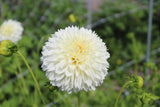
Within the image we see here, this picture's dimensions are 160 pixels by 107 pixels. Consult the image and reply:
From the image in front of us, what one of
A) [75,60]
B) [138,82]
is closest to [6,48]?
[75,60]

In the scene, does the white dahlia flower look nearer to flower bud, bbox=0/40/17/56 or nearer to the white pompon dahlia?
flower bud, bbox=0/40/17/56

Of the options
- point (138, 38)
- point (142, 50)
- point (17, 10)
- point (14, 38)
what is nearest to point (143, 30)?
point (138, 38)

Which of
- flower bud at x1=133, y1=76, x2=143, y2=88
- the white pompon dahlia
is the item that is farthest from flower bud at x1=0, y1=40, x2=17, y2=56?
flower bud at x1=133, y1=76, x2=143, y2=88

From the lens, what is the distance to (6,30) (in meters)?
1.26

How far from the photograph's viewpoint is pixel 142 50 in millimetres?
2676

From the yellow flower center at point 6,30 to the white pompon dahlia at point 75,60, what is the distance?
2.03 feet

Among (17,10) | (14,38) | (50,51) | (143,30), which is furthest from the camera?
(143,30)

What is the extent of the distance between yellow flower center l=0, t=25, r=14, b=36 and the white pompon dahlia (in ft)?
2.03

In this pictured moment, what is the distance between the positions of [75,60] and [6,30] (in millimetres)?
702

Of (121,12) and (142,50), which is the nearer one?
(142,50)

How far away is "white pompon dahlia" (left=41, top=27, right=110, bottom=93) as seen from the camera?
2.19 ft

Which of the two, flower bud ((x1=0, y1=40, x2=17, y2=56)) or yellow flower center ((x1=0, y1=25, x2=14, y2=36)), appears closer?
flower bud ((x1=0, y1=40, x2=17, y2=56))

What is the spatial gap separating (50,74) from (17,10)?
214 cm

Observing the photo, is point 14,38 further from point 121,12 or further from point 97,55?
point 121,12
